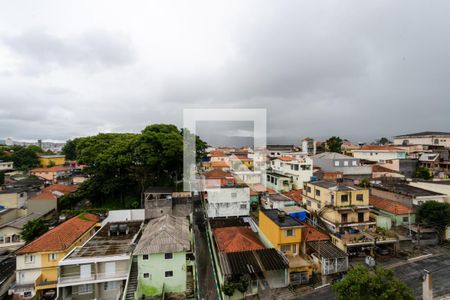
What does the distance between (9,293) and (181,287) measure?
1173 cm

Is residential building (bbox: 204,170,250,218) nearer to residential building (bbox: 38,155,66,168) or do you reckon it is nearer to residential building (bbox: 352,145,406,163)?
residential building (bbox: 352,145,406,163)

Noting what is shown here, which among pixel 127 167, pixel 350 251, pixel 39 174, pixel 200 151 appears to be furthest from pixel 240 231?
pixel 39 174

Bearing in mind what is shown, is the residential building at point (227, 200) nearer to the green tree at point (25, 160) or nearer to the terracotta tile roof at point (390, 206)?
the terracotta tile roof at point (390, 206)

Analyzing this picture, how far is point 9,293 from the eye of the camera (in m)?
13.7

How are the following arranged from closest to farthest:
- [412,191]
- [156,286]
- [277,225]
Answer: [156,286], [277,225], [412,191]

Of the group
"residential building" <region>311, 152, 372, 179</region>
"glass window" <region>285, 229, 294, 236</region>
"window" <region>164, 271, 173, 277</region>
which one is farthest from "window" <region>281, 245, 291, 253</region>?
"residential building" <region>311, 152, 372, 179</region>

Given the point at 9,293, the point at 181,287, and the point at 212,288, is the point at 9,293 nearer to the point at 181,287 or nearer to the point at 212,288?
the point at 181,287

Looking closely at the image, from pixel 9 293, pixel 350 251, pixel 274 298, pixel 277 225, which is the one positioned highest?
pixel 277 225

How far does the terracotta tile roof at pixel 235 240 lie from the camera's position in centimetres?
1421

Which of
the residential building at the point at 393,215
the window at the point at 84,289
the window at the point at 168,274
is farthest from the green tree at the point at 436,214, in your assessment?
the window at the point at 84,289

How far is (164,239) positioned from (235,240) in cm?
499

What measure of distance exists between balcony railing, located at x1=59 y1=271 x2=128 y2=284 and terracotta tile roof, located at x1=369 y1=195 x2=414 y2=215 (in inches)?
866

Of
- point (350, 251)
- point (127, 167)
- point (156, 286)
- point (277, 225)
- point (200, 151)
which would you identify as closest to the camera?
point (156, 286)

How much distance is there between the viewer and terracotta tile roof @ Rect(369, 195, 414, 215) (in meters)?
17.8
